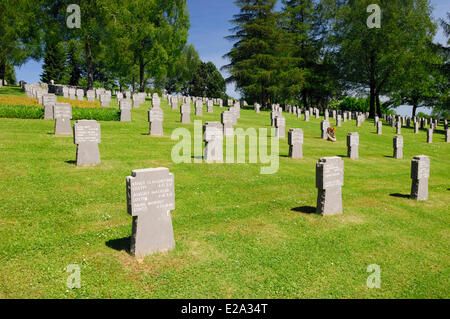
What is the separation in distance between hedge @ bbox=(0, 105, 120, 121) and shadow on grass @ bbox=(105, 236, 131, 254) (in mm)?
14793

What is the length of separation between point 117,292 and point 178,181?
18.7 ft

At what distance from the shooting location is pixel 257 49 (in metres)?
46.8

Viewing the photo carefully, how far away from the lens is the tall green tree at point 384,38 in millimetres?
41719

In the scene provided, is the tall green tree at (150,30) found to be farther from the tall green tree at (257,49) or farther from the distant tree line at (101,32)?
the tall green tree at (257,49)

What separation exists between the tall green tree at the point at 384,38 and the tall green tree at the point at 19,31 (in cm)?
3920

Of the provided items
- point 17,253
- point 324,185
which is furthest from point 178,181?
point 17,253

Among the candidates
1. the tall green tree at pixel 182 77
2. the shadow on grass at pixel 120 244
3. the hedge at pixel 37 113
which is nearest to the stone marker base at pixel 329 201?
the shadow on grass at pixel 120 244

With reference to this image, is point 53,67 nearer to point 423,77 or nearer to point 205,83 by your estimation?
point 205,83

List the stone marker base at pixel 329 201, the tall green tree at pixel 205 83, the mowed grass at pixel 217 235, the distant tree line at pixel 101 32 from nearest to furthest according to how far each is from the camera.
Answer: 1. the mowed grass at pixel 217 235
2. the stone marker base at pixel 329 201
3. the distant tree line at pixel 101 32
4. the tall green tree at pixel 205 83

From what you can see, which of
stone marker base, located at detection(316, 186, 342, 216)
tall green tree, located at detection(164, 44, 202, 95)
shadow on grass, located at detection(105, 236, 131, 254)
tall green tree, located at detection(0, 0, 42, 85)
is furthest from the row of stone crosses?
tall green tree, located at detection(164, 44, 202, 95)

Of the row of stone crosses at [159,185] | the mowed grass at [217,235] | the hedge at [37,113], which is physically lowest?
the mowed grass at [217,235]

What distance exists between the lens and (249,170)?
41.0ft

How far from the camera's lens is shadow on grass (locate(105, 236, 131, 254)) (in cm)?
611

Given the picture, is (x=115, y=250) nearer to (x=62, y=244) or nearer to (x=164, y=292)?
(x=62, y=244)
